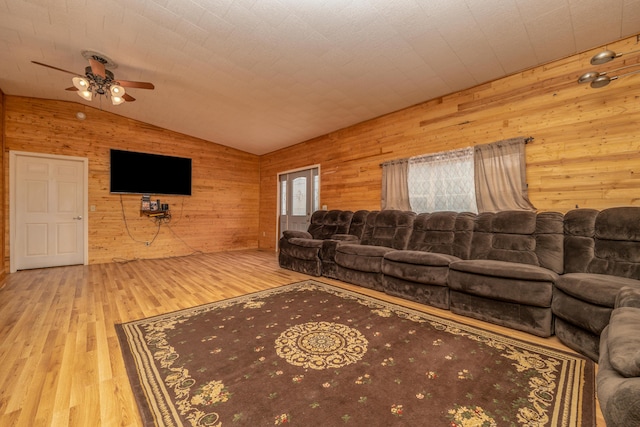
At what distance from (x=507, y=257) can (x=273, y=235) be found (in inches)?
214

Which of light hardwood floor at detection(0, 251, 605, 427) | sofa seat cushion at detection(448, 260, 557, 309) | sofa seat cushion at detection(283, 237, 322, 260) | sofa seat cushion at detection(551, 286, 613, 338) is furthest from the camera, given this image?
sofa seat cushion at detection(283, 237, 322, 260)

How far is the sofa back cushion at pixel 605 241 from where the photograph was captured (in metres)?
2.14

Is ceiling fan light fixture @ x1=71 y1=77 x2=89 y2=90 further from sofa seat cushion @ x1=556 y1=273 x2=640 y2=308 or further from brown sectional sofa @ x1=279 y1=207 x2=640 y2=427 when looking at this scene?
sofa seat cushion @ x1=556 y1=273 x2=640 y2=308

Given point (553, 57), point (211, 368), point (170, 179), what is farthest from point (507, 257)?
point (170, 179)

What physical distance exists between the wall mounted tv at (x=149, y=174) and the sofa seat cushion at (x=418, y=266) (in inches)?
205

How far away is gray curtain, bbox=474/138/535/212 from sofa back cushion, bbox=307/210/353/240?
207cm

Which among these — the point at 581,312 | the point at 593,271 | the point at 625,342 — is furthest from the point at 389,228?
→ the point at 625,342

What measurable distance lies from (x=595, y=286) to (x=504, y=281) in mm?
575

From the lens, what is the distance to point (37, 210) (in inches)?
183

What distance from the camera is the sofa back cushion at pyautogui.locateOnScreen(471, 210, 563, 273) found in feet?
8.43

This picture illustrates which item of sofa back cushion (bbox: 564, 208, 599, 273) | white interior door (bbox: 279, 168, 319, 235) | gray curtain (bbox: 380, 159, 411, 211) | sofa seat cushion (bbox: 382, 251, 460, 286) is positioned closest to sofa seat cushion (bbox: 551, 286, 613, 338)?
sofa back cushion (bbox: 564, 208, 599, 273)

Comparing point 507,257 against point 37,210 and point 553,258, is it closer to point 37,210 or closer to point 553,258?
point 553,258

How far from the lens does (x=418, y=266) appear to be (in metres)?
2.90

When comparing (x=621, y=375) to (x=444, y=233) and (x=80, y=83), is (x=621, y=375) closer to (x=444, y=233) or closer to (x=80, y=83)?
(x=444, y=233)
